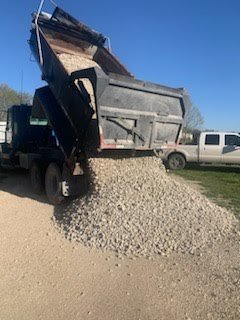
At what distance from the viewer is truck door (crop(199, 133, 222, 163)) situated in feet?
61.2

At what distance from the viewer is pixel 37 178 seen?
35.5 feet

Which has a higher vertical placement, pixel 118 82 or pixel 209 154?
pixel 118 82

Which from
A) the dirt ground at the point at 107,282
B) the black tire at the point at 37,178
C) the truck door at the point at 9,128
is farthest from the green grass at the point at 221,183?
the truck door at the point at 9,128

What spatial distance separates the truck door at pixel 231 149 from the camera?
18.5m

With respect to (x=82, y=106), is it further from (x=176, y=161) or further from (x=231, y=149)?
(x=231, y=149)

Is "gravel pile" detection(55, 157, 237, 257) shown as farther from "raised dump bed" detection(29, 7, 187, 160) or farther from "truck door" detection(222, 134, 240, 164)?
"truck door" detection(222, 134, 240, 164)

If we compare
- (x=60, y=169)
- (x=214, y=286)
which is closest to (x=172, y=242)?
(x=214, y=286)

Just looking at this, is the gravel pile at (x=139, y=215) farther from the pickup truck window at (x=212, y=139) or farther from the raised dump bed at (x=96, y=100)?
the pickup truck window at (x=212, y=139)

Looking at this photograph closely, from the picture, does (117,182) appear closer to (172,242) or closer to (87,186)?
(87,186)

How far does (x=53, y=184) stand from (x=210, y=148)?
10.5m

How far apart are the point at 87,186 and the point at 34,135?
174 inches

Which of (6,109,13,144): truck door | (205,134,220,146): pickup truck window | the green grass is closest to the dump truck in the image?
(6,109,13,144): truck door

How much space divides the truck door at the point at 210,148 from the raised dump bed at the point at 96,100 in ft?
29.5

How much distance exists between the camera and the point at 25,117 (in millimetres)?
13203
